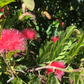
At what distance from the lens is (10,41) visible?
0.77 m

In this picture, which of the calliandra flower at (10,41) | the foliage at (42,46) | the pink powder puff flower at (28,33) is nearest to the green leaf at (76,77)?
the foliage at (42,46)

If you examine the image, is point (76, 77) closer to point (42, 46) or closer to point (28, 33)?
point (42, 46)

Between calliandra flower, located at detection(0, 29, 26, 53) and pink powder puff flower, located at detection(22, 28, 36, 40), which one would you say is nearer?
calliandra flower, located at detection(0, 29, 26, 53)

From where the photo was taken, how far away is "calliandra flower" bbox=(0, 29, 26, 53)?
74cm

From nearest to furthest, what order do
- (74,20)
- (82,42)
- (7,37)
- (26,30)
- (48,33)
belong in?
(82,42)
(7,37)
(26,30)
(48,33)
(74,20)

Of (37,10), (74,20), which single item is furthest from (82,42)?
(74,20)

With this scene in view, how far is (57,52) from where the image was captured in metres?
0.80

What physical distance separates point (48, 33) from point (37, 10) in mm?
451

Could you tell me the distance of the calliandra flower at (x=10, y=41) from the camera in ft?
2.44

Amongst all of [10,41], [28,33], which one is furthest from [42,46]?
[10,41]

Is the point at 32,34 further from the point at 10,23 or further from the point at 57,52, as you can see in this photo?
the point at 57,52

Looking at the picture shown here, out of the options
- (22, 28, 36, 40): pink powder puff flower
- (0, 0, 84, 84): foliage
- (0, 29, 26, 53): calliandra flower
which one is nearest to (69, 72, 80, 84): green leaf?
(0, 0, 84, 84): foliage

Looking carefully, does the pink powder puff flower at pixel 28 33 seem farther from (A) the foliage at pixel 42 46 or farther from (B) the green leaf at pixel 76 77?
(B) the green leaf at pixel 76 77

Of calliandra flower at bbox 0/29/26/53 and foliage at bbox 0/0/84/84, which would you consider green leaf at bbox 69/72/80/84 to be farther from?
calliandra flower at bbox 0/29/26/53
